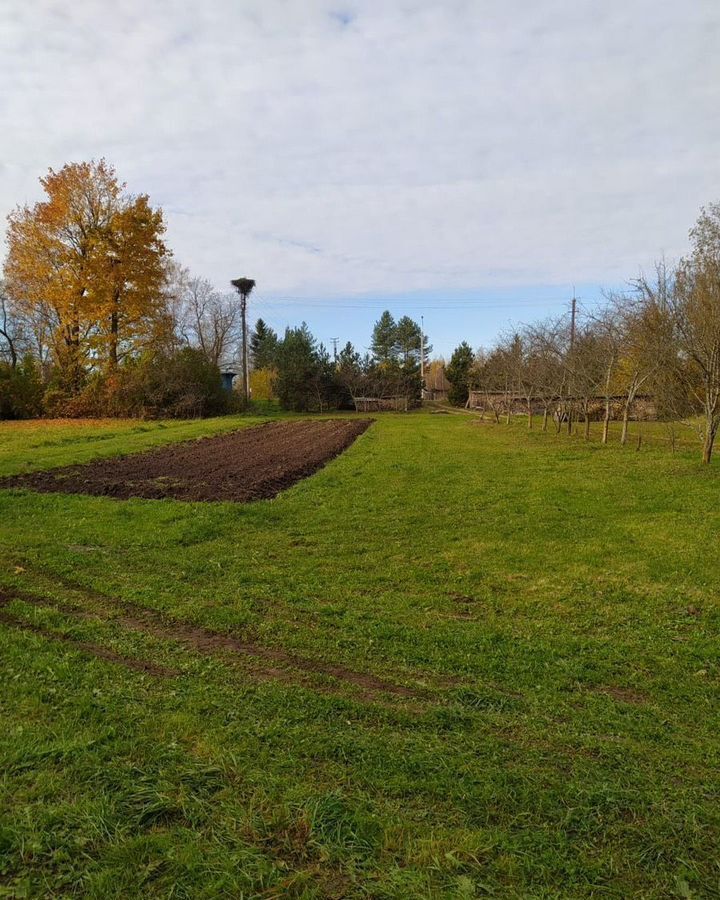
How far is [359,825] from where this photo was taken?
243cm

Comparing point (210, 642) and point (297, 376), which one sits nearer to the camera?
point (210, 642)

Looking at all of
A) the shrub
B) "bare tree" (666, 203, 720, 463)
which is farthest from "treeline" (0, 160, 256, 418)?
"bare tree" (666, 203, 720, 463)

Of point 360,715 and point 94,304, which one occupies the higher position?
point 94,304

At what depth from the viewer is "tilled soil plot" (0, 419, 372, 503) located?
34.9 feet

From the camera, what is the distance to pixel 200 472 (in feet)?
43.2

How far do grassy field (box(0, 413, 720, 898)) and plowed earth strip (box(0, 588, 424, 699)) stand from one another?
26 mm

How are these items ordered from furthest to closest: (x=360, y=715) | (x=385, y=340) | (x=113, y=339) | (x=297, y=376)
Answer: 1. (x=385, y=340)
2. (x=297, y=376)
3. (x=113, y=339)
4. (x=360, y=715)

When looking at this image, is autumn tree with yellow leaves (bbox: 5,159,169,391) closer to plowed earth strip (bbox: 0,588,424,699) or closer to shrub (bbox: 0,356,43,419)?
Result: shrub (bbox: 0,356,43,419)

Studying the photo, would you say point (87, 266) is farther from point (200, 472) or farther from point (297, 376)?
point (200, 472)

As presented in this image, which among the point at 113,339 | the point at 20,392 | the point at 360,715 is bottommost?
the point at 360,715

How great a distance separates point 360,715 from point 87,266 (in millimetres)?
33899

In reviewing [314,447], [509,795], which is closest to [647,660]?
Answer: [509,795]

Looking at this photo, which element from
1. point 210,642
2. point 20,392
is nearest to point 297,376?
point 20,392

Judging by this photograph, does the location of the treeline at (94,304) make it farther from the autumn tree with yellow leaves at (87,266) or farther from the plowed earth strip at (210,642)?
the plowed earth strip at (210,642)
